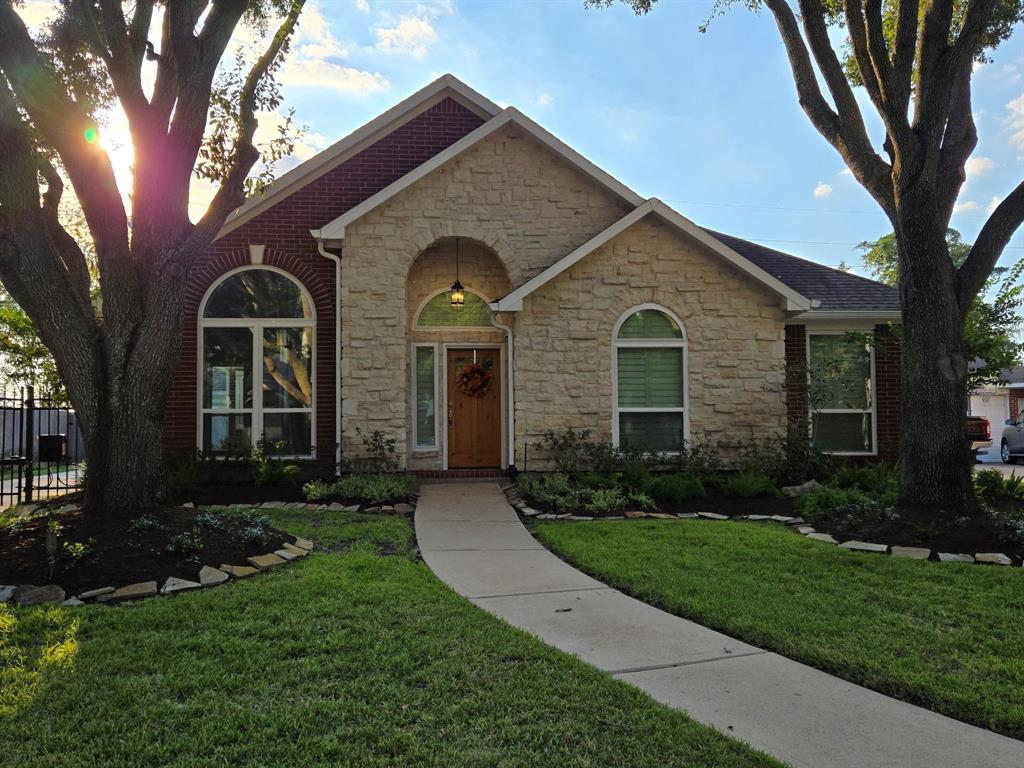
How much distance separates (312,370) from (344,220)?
260cm

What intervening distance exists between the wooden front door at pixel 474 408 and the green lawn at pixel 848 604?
16.3ft

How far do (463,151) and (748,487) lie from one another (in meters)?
6.93

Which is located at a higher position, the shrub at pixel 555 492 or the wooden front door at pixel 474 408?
the wooden front door at pixel 474 408

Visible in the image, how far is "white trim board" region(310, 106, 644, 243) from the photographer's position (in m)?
10.2

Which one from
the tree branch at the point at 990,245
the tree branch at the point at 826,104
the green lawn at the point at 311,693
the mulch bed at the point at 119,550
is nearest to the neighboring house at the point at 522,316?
the tree branch at the point at 826,104

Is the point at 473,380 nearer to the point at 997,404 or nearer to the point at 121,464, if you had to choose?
the point at 121,464

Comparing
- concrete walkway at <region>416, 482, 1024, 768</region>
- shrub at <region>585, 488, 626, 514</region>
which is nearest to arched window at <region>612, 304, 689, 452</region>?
shrub at <region>585, 488, 626, 514</region>

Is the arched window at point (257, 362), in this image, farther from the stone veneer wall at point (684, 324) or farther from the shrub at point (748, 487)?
the shrub at point (748, 487)

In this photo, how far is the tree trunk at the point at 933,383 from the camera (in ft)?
23.3

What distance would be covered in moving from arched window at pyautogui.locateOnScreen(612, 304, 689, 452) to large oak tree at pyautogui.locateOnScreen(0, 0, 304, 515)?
6241mm

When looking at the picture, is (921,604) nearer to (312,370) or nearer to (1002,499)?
(1002,499)

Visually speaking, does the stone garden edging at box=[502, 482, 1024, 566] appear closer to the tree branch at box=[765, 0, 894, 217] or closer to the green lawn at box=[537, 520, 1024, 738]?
the green lawn at box=[537, 520, 1024, 738]

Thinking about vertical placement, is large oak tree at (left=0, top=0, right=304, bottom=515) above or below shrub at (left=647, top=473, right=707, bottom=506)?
above

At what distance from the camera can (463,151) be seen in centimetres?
1080
